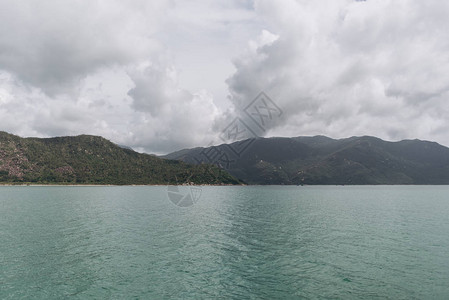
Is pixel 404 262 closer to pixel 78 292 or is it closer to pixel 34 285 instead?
pixel 78 292

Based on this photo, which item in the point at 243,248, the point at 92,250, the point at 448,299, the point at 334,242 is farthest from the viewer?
the point at 334,242

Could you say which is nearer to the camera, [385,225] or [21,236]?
[21,236]

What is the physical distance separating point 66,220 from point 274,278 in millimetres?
80509

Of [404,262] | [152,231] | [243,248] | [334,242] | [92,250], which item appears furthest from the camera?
[152,231]

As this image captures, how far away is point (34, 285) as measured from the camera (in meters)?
34.9

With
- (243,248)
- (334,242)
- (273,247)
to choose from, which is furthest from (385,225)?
(243,248)

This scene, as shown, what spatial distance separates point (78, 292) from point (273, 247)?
38788mm

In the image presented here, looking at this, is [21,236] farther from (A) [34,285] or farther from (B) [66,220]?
(A) [34,285]

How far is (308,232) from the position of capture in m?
73.9

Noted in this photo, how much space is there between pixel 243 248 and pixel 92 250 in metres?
31.9

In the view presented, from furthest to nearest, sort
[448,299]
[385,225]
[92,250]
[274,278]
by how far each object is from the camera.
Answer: [385,225]
[92,250]
[274,278]
[448,299]

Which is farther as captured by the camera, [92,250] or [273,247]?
[273,247]

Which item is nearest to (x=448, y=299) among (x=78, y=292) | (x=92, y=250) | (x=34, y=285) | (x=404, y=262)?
(x=404, y=262)

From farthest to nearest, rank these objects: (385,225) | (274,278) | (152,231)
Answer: (385,225) → (152,231) → (274,278)
